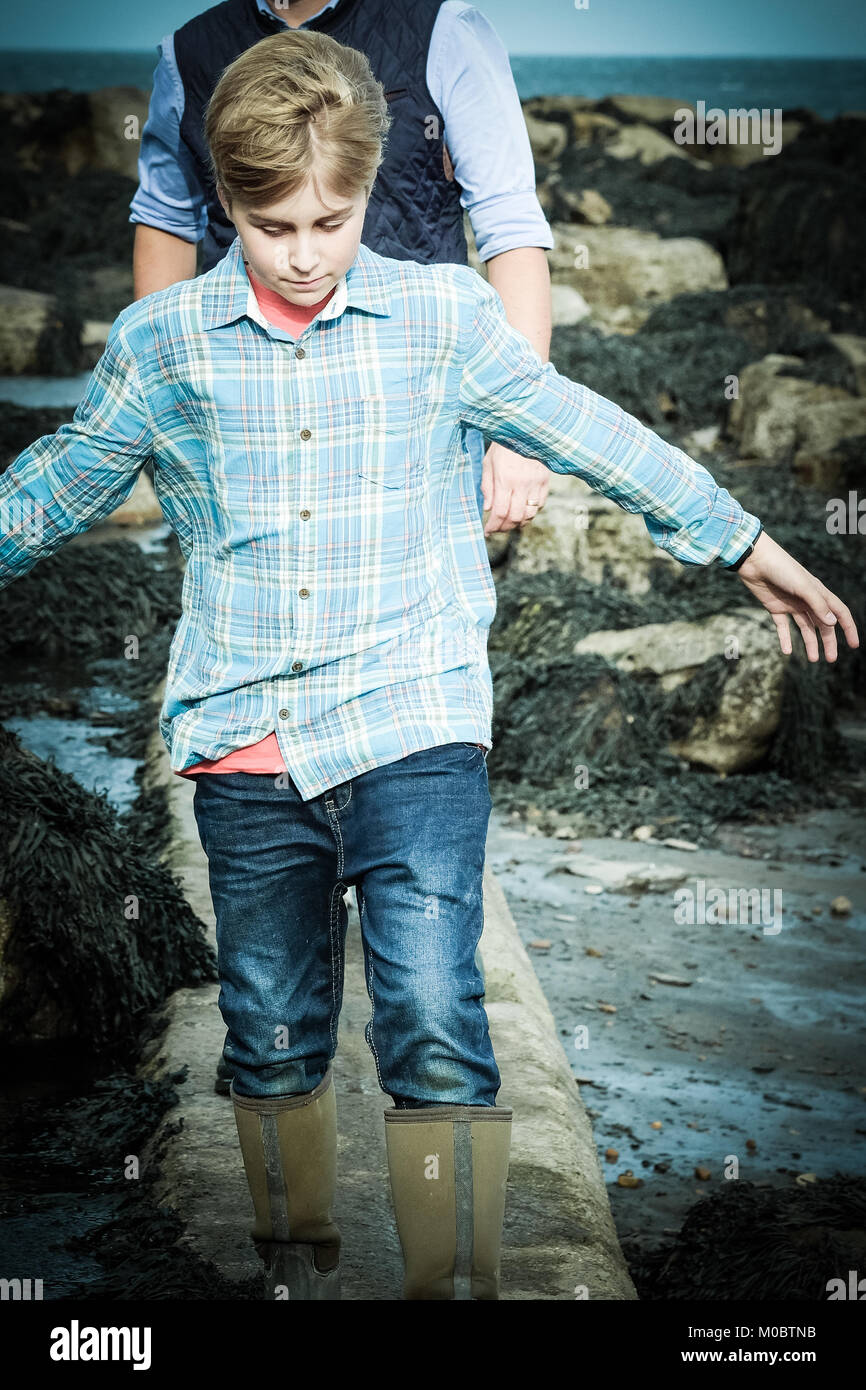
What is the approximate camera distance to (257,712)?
1.79 m

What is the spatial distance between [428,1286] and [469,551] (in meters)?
0.90

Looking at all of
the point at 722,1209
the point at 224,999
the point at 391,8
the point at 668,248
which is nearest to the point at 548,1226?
the point at 722,1209

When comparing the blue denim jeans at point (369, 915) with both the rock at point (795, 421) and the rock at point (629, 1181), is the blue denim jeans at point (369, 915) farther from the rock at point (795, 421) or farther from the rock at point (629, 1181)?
the rock at point (795, 421)

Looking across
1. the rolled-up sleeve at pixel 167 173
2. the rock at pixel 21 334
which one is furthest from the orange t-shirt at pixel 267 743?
the rock at pixel 21 334

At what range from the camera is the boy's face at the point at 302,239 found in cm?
163

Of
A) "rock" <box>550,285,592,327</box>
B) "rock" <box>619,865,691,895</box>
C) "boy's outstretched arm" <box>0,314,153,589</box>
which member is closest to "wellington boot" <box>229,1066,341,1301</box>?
"boy's outstretched arm" <box>0,314,153,589</box>

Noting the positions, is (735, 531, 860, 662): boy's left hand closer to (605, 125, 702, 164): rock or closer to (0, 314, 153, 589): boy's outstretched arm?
(0, 314, 153, 589): boy's outstretched arm

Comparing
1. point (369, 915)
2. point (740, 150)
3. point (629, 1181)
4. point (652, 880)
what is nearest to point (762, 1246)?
point (629, 1181)

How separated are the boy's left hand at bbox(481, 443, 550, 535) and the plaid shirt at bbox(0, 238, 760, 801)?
1.20ft

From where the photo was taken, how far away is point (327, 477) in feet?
5.77

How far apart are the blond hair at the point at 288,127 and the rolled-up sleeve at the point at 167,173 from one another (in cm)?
82

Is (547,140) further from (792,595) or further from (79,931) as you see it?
(792,595)

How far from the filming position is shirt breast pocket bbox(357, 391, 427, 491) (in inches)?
69.1

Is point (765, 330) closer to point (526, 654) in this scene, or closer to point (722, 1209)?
point (526, 654)
